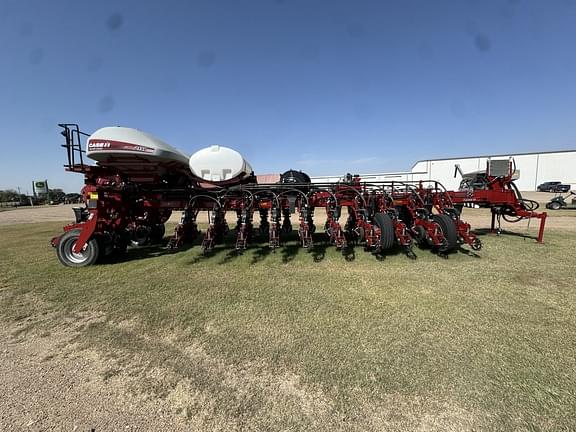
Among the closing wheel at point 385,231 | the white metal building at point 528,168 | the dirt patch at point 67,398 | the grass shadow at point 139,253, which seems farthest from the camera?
the white metal building at point 528,168

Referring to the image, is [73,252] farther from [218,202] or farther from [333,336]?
[333,336]


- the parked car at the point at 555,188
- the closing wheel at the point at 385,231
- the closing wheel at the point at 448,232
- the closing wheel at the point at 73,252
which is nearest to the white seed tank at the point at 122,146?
the closing wheel at the point at 73,252

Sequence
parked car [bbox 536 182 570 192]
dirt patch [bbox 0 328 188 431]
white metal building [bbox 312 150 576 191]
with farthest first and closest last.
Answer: white metal building [bbox 312 150 576 191] → parked car [bbox 536 182 570 192] → dirt patch [bbox 0 328 188 431]

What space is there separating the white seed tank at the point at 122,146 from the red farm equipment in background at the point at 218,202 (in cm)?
2

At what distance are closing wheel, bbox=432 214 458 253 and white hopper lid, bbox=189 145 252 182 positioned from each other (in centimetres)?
527

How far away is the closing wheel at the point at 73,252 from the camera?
20.7 feet

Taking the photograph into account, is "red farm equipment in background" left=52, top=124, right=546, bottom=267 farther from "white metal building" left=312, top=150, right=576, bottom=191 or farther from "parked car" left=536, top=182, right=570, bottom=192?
"parked car" left=536, top=182, right=570, bottom=192

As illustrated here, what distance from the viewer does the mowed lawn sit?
7.23 feet

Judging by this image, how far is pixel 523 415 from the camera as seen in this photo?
6.83 feet

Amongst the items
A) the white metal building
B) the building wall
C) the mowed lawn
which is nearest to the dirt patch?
the mowed lawn

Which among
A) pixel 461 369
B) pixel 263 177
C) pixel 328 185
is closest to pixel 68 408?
pixel 461 369

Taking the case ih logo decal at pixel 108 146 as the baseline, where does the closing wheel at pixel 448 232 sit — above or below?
below

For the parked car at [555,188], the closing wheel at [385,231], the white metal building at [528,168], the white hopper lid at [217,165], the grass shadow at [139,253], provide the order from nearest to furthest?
1. the closing wheel at [385,231]
2. the grass shadow at [139,253]
3. the white hopper lid at [217,165]
4. the parked car at [555,188]
5. the white metal building at [528,168]

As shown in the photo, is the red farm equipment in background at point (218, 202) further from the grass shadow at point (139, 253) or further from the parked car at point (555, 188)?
the parked car at point (555, 188)
